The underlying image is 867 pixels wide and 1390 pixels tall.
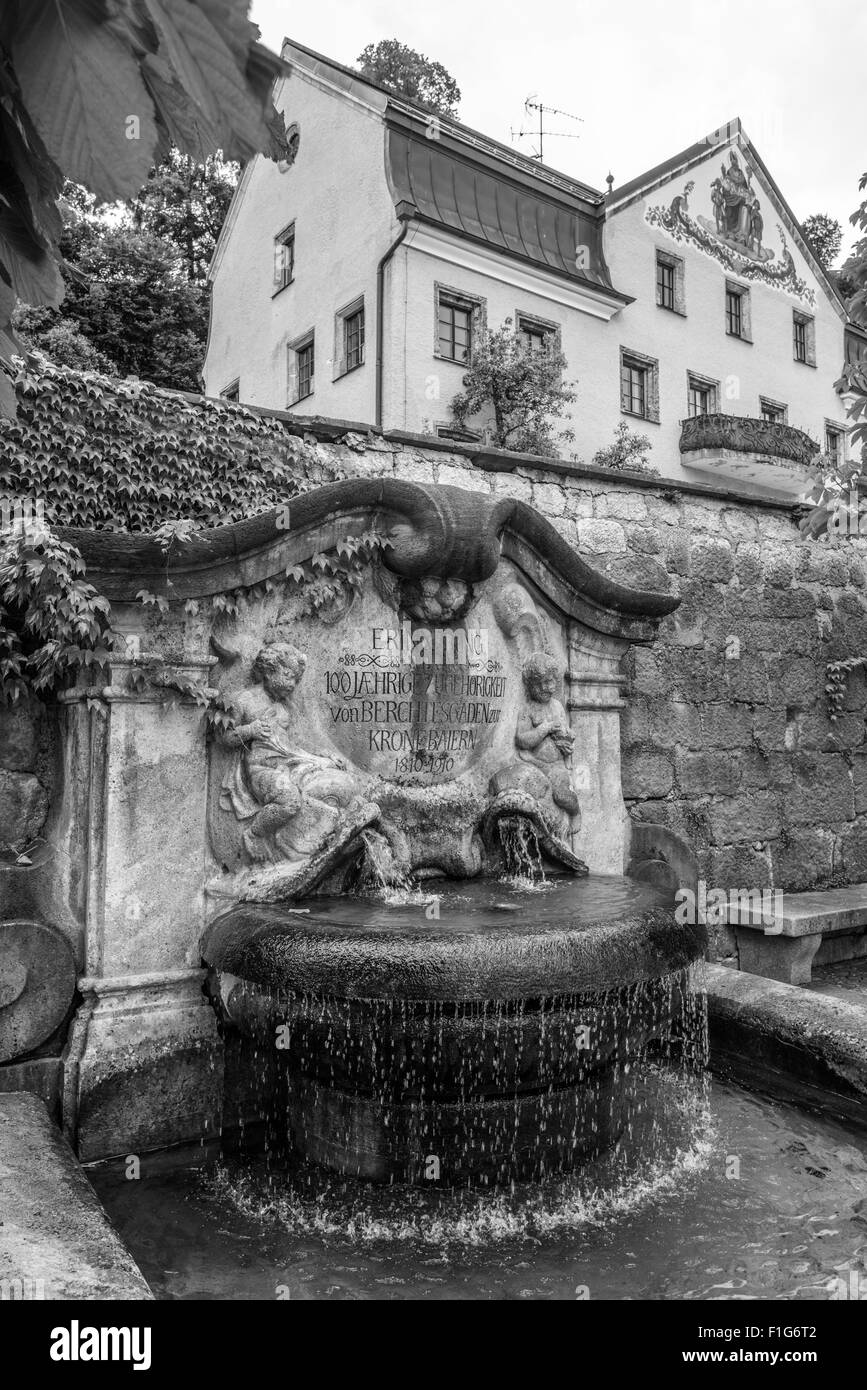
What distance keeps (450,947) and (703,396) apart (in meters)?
17.7

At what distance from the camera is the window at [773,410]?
1948 cm

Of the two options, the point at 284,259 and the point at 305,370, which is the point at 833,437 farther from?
the point at 284,259

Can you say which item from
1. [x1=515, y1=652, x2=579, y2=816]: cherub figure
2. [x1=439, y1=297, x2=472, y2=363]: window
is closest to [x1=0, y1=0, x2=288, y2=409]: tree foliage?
[x1=515, y1=652, x2=579, y2=816]: cherub figure

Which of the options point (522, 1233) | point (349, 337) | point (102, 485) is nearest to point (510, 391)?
point (349, 337)

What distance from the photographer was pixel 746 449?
685 inches

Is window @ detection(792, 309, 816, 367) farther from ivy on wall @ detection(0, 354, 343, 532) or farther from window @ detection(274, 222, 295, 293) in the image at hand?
ivy on wall @ detection(0, 354, 343, 532)

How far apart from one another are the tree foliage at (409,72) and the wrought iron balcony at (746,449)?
1198 cm

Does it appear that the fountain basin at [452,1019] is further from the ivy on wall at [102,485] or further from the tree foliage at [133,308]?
the tree foliage at [133,308]

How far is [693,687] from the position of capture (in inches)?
207

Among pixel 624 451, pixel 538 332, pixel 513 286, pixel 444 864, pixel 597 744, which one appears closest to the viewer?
pixel 444 864

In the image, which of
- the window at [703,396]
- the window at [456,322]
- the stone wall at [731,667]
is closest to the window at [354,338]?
the window at [456,322]

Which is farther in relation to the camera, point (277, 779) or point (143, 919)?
point (277, 779)

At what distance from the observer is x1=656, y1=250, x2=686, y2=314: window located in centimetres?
1761
